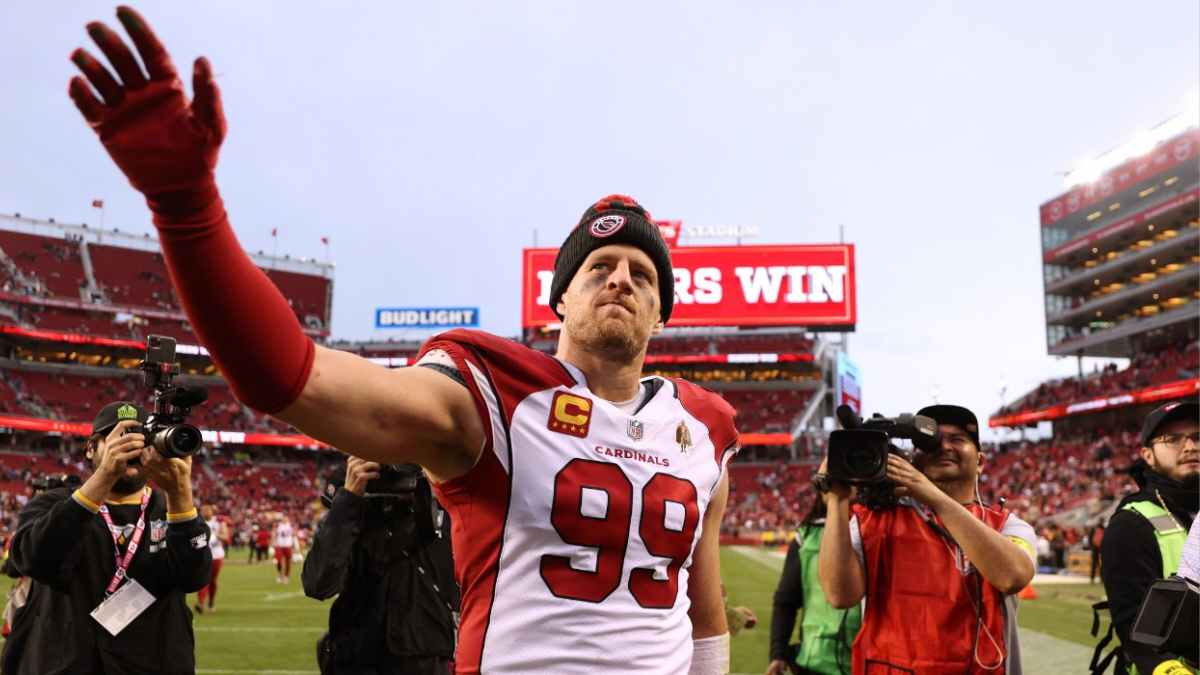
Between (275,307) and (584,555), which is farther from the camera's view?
(584,555)

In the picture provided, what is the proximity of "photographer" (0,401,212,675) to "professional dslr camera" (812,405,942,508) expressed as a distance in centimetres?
255

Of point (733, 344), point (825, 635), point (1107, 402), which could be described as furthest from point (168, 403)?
point (733, 344)

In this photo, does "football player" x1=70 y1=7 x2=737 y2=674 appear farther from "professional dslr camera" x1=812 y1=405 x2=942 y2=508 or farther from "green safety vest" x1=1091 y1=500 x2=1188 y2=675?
"green safety vest" x1=1091 y1=500 x2=1188 y2=675

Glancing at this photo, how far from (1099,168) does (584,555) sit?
65.3 meters

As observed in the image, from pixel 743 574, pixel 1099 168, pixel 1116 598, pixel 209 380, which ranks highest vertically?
pixel 1099 168

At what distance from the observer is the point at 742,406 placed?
6072cm

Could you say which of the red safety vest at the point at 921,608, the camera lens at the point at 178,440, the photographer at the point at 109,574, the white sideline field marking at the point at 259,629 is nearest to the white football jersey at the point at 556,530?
the camera lens at the point at 178,440

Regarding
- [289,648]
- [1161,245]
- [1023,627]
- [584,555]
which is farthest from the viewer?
[1161,245]

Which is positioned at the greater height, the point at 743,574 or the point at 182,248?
the point at 182,248

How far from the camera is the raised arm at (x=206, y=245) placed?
138 cm

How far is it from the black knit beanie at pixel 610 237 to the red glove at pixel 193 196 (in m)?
1.04

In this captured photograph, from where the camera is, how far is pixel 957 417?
3.85 m

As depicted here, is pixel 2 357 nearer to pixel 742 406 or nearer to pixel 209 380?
pixel 209 380

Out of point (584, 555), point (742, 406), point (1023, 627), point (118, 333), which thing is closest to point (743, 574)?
point (1023, 627)
